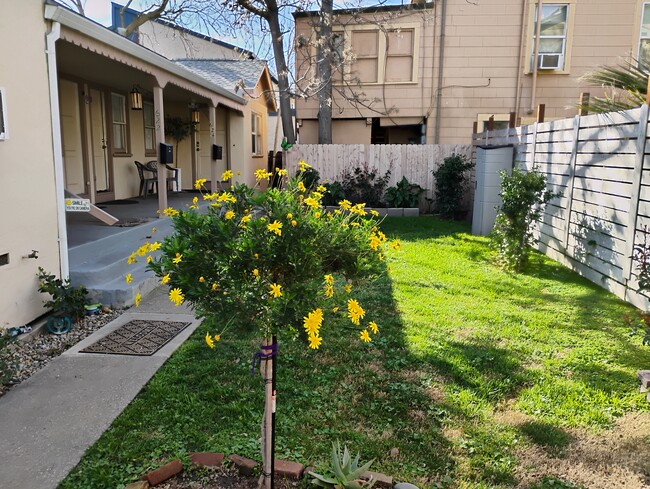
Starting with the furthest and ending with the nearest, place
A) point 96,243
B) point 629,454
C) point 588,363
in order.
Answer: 1. point 96,243
2. point 588,363
3. point 629,454

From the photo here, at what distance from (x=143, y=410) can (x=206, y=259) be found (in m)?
1.50

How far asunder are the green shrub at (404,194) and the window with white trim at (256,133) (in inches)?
236

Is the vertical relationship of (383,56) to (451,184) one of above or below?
above

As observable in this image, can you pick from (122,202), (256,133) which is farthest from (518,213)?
(256,133)

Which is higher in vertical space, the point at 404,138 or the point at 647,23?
the point at 647,23

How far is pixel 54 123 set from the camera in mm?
4801

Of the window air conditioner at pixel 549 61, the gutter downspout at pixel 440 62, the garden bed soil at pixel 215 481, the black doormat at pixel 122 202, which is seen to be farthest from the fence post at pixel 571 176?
the window air conditioner at pixel 549 61

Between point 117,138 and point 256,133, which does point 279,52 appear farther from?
point 117,138

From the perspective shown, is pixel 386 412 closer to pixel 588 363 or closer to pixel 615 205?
pixel 588 363

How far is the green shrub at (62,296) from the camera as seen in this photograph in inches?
183

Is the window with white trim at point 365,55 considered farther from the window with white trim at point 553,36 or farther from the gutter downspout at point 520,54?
the window with white trim at point 553,36

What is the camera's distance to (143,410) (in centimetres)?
314

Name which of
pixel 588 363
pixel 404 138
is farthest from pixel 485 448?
pixel 404 138

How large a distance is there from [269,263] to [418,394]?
1762mm
